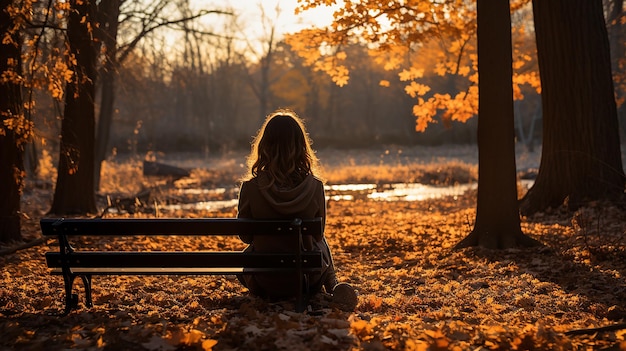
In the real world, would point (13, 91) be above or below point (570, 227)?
above

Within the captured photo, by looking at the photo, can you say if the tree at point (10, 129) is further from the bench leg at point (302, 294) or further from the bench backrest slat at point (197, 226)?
the bench leg at point (302, 294)

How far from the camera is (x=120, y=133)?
47.7 m

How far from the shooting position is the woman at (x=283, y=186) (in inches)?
201

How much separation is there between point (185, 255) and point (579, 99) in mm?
7553

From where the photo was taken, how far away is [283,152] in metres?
5.11

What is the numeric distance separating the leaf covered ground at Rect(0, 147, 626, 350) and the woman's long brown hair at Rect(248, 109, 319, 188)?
97cm

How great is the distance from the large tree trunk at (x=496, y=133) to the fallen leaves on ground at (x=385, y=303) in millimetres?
348

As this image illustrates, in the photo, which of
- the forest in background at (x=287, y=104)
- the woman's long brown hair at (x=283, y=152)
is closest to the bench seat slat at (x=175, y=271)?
the woman's long brown hair at (x=283, y=152)

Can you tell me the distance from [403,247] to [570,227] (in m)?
2.29

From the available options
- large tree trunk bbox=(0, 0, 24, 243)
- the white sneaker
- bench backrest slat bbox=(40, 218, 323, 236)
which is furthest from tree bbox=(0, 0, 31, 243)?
the white sneaker

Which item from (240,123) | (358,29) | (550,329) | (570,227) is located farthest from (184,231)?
(240,123)

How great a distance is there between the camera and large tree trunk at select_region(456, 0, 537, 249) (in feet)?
27.3

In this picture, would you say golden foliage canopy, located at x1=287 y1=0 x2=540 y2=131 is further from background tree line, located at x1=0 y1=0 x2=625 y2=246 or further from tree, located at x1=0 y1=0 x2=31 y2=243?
tree, located at x1=0 y1=0 x2=31 y2=243

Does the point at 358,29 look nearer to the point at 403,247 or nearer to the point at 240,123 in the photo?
the point at 403,247
